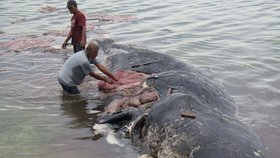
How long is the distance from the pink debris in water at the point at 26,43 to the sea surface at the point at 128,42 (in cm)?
12

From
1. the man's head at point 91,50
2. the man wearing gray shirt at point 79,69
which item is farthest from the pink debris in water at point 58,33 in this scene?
the man's head at point 91,50

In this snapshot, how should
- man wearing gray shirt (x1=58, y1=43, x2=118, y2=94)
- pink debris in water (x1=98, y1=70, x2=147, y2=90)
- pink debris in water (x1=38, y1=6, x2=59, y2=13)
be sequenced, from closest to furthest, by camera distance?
1. pink debris in water (x1=98, y1=70, x2=147, y2=90)
2. man wearing gray shirt (x1=58, y1=43, x2=118, y2=94)
3. pink debris in water (x1=38, y1=6, x2=59, y2=13)

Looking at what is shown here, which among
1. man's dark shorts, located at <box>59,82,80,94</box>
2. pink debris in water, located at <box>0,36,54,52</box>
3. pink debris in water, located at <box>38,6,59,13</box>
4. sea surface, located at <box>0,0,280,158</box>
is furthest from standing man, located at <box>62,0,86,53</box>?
pink debris in water, located at <box>38,6,59,13</box>

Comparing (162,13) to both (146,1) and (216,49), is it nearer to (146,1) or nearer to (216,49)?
(146,1)

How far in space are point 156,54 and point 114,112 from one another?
8.25 ft

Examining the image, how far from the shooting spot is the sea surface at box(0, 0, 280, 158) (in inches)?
270

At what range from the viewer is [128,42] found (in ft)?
45.5

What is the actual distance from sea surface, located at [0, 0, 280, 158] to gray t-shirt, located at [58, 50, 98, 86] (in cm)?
40

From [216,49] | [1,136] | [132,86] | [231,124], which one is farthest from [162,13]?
[231,124]

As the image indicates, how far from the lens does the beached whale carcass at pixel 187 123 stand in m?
4.55

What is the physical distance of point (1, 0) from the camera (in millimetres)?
25219

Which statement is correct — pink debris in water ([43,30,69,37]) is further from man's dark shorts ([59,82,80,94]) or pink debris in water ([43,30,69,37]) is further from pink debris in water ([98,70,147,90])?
pink debris in water ([98,70,147,90])

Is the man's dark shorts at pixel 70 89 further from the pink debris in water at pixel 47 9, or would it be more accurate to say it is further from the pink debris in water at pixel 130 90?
the pink debris in water at pixel 47 9

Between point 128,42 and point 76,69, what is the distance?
17.7 feet
